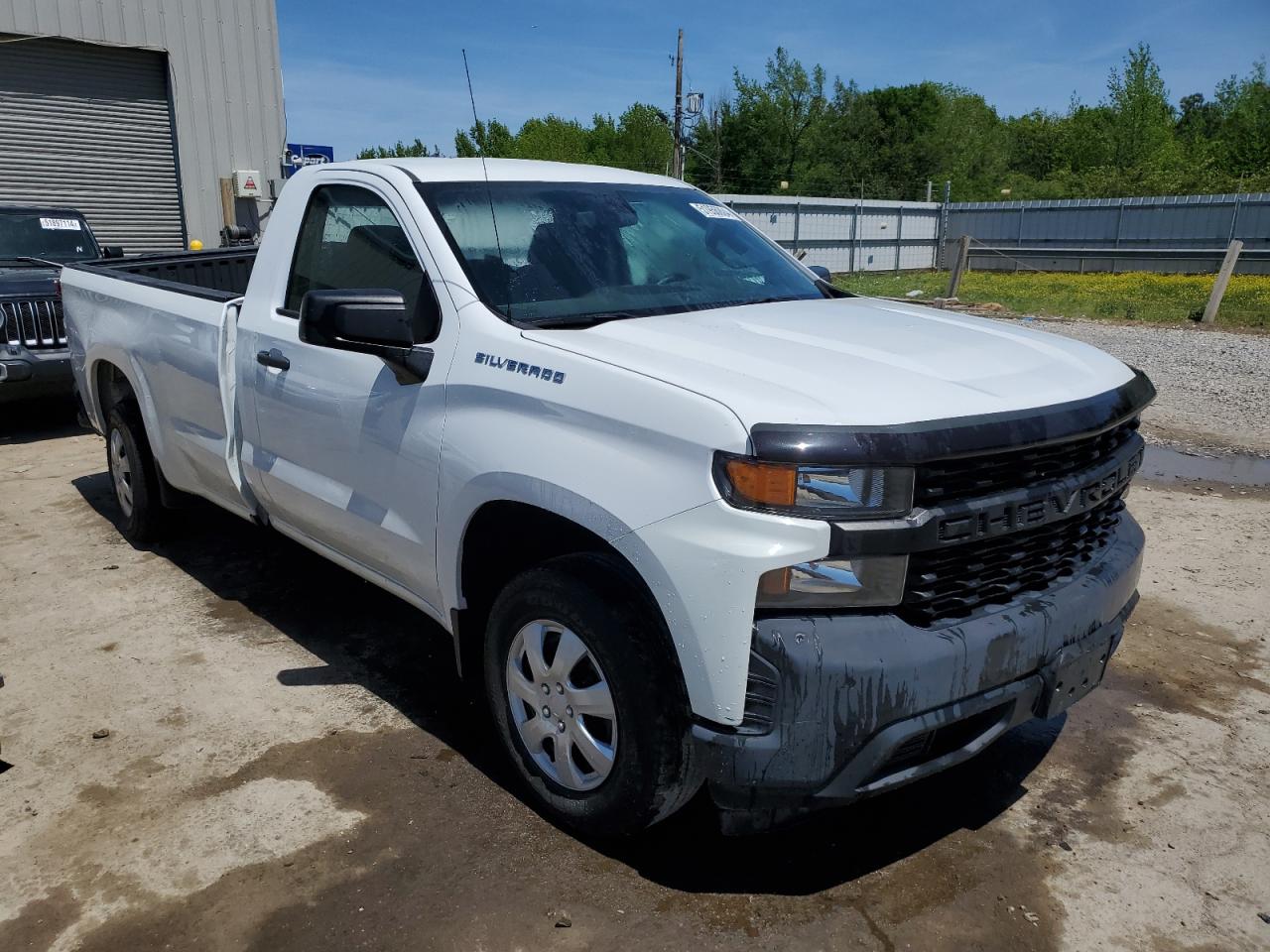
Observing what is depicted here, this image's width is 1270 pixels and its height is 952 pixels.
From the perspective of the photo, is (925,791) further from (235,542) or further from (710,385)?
(235,542)

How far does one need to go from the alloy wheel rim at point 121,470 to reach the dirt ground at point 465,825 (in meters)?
1.06

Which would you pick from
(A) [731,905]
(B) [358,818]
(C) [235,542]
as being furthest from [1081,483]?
(C) [235,542]

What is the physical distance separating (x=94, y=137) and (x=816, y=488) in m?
16.3

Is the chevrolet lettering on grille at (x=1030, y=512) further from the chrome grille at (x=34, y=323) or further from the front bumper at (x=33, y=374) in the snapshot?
the chrome grille at (x=34, y=323)

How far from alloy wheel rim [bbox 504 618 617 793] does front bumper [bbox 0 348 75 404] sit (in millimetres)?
6700

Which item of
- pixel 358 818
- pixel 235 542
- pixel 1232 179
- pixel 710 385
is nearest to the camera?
pixel 710 385

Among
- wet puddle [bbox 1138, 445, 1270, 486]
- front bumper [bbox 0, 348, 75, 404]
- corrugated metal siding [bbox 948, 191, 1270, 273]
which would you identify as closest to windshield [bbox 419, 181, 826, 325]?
wet puddle [bbox 1138, 445, 1270, 486]

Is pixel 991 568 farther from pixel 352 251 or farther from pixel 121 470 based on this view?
pixel 121 470

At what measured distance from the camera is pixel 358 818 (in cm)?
317

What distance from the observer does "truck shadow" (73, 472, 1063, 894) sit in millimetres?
2969

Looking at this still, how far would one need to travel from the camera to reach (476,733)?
12.2 feet

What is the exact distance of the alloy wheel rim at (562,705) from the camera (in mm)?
2785

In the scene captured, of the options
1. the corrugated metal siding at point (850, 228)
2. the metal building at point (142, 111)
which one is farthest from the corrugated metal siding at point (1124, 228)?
the metal building at point (142, 111)

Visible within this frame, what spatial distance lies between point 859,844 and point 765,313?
1663mm
